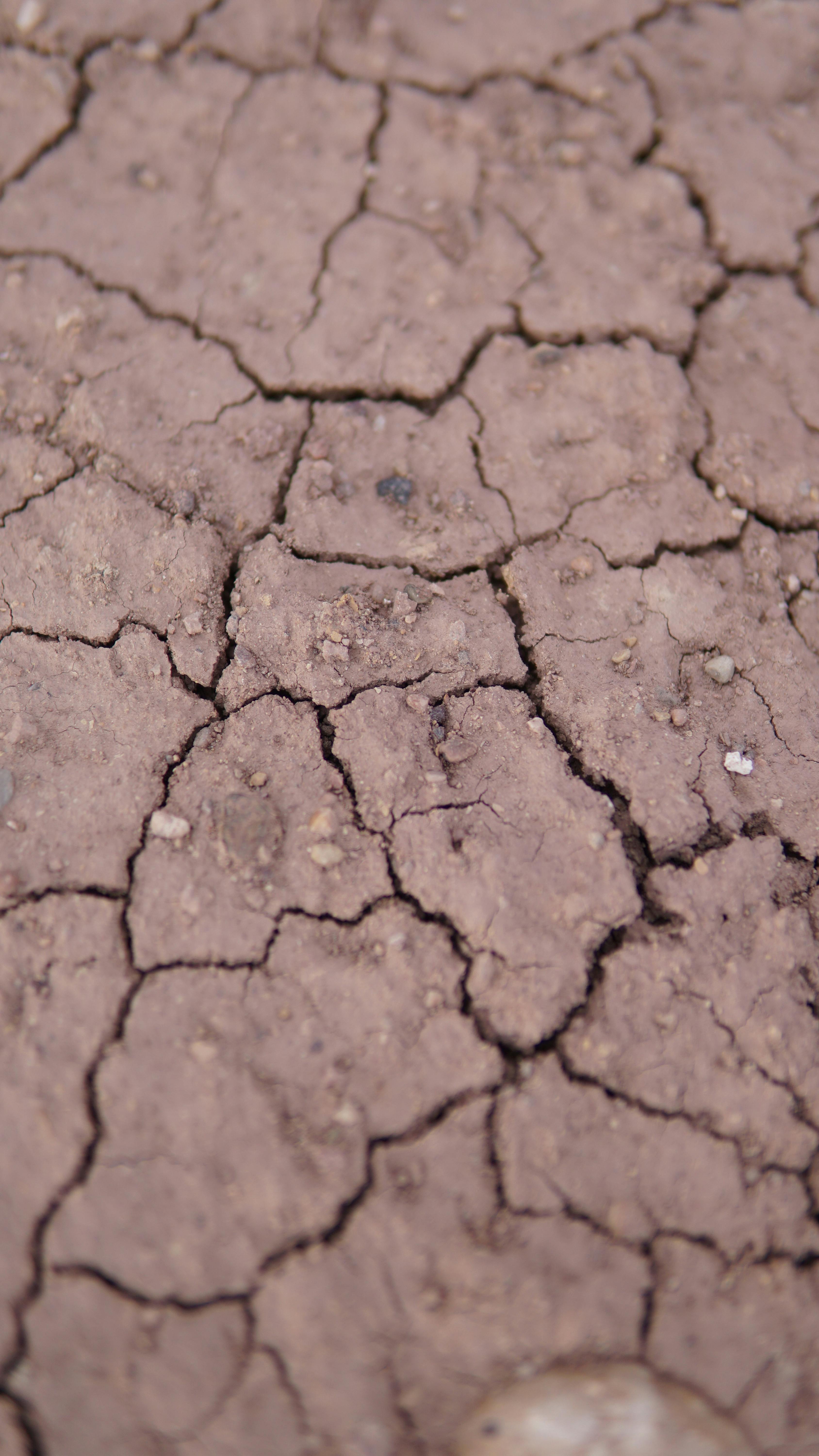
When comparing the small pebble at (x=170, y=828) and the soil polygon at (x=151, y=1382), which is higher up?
the small pebble at (x=170, y=828)

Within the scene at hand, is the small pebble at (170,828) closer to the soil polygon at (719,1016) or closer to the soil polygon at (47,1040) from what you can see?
the soil polygon at (47,1040)

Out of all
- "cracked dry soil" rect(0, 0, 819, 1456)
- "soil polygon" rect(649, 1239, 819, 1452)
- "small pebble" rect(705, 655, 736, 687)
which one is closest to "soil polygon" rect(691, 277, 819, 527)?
"cracked dry soil" rect(0, 0, 819, 1456)

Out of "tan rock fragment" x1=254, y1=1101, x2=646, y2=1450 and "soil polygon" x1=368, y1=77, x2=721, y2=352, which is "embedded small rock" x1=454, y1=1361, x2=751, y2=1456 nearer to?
"tan rock fragment" x1=254, y1=1101, x2=646, y2=1450

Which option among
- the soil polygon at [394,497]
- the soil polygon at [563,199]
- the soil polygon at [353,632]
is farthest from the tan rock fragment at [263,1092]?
the soil polygon at [563,199]

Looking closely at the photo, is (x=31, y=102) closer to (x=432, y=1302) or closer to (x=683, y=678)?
(x=683, y=678)

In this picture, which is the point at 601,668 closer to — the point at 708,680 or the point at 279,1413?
the point at 708,680

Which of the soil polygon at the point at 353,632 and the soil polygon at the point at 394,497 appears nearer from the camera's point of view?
the soil polygon at the point at 353,632
